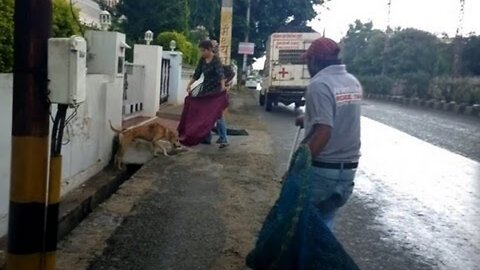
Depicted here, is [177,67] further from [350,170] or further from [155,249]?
[350,170]

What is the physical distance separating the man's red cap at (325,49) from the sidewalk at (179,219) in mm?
1797

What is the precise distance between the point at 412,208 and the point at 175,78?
11.3 metres

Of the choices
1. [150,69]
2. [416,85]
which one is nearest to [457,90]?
[416,85]

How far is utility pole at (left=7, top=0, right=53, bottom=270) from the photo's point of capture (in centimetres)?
296

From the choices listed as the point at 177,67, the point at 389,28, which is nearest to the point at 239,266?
the point at 177,67

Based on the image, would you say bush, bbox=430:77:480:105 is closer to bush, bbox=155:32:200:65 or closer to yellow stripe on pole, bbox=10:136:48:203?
bush, bbox=155:32:200:65

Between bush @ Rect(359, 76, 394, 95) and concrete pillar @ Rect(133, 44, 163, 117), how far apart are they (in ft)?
109

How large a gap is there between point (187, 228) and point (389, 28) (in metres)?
44.3

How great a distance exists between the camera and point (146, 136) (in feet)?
27.8

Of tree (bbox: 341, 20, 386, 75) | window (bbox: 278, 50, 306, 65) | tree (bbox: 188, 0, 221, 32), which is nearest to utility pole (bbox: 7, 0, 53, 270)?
window (bbox: 278, 50, 306, 65)

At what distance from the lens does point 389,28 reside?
46.9 m

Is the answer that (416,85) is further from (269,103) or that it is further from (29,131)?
(29,131)

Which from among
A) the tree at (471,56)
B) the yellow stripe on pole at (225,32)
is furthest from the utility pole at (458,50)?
the yellow stripe on pole at (225,32)

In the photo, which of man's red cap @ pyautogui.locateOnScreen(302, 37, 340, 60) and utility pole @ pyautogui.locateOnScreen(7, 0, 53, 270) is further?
man's red cap @ pyautogui.locateOnScreen(302, 37, 340, 60)
